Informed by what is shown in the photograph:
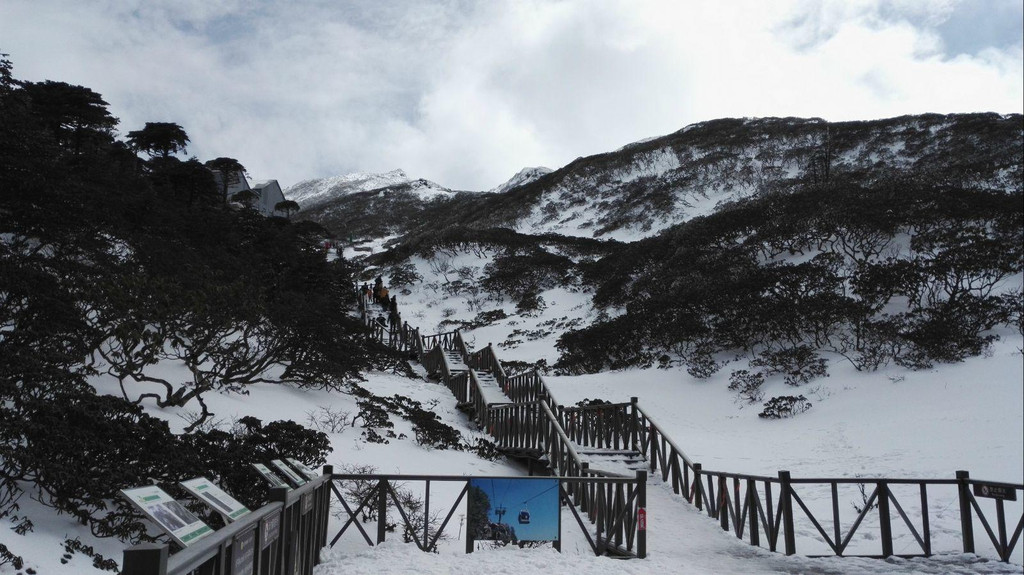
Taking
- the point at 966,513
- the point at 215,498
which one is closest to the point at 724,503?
the point at 966,513

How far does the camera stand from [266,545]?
11.7ft

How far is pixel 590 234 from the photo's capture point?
4159cm

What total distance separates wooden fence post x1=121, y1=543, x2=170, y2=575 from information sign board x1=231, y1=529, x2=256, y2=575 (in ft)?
3.23

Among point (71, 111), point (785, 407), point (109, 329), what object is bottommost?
point (785, 407)

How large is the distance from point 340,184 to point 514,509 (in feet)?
453

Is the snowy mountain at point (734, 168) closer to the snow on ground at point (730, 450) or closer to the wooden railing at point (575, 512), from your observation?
the snow on ground at point (730, 450)

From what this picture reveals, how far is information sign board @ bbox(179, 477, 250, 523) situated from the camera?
301 centimetres

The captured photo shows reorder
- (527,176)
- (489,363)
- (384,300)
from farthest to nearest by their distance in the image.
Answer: (527,176) → (384,300) → (489,363)

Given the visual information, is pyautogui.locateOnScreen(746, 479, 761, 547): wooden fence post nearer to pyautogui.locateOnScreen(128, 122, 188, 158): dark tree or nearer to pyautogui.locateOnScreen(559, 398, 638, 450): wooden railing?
pyautogui.locateOnScreen(559, 398, 638, 450): wooden railing

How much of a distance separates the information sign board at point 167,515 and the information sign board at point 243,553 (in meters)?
0.20

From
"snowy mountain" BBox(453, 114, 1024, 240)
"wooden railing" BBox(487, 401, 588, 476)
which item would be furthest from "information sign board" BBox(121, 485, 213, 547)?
"snowy mountain" BBox(453, 114, 1024, 240)

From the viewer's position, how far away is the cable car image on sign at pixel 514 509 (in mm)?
5910

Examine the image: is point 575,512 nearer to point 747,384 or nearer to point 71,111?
point 747,384

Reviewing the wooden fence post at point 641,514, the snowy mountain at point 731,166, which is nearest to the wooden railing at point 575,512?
the wooden fence post at point 641,514
